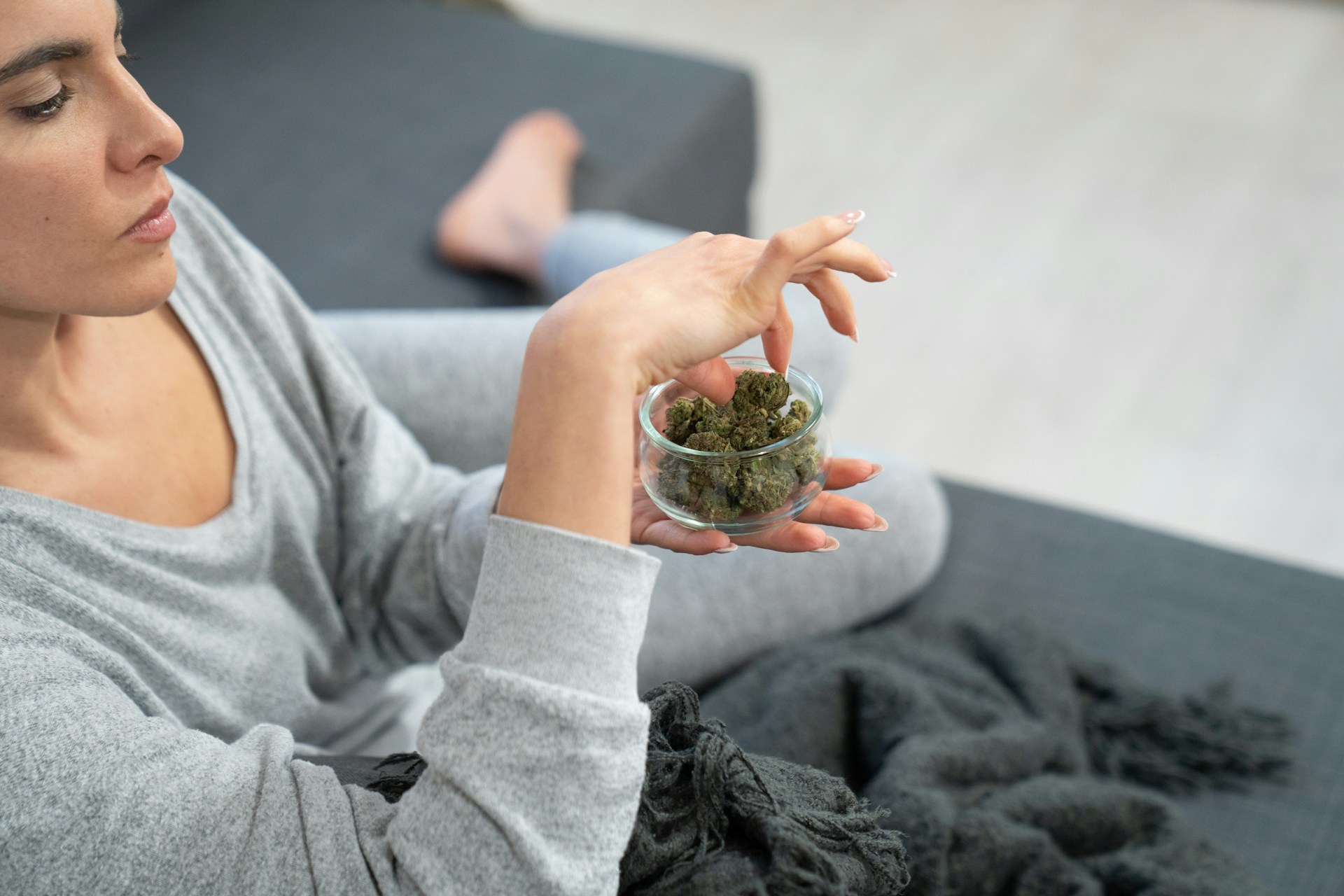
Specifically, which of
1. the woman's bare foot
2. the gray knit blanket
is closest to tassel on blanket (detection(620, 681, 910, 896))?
the gray knit blanket

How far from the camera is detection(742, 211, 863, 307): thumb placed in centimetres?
56

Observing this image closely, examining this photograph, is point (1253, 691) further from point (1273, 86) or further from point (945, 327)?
point (1273, 86)

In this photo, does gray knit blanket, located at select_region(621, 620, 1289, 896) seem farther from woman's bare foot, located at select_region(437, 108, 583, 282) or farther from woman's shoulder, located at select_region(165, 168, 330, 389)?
woman's bare foot, located at select_region(437, 108, 583, 282)

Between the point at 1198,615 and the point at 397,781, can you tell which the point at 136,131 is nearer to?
the point at 397,781

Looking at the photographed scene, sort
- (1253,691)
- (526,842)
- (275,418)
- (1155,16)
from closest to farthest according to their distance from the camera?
1. (526,842)
2. (275,418)
3. (1253,691)
4. (1155,16)

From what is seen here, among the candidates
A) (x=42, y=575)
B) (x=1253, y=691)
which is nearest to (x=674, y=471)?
(x=42, y=575)

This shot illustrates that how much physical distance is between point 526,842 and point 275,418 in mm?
488

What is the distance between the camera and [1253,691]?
1.10 metres

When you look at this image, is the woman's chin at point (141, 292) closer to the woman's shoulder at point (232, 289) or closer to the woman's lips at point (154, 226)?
the woman's lips at point (154, 226)

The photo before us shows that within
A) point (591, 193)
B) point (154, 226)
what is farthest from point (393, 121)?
point (154, 226)

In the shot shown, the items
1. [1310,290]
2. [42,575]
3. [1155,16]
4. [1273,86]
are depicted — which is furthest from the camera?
[1155,16]

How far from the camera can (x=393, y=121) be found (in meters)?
1.83

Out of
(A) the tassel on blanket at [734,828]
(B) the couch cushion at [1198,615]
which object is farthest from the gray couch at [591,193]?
(A) the tassel on blanket at [734,828]

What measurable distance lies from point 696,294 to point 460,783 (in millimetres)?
284
